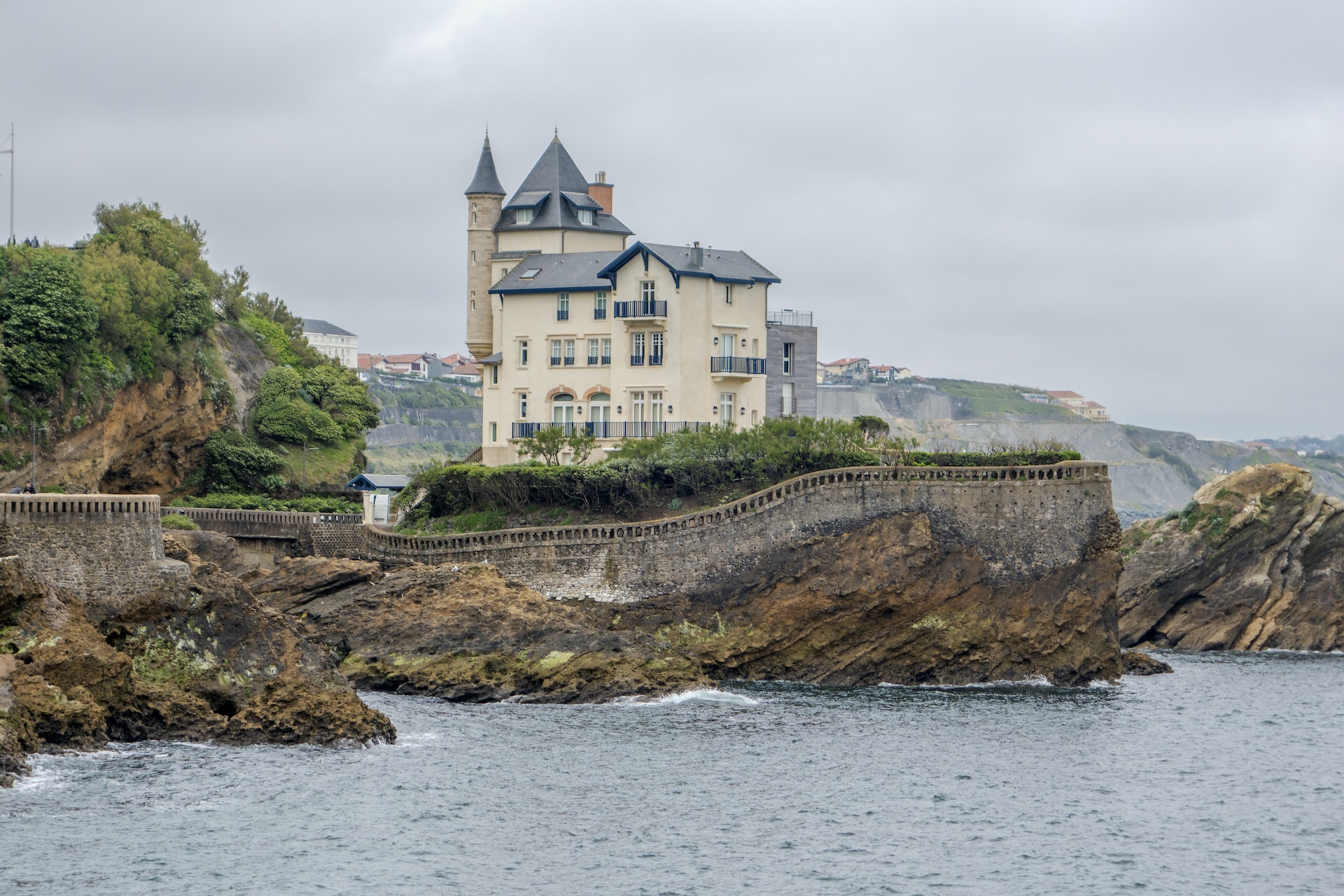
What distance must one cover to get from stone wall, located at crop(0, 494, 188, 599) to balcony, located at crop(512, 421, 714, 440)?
31433mm

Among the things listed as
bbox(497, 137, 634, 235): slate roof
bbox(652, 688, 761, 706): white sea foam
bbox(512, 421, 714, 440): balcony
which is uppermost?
bbox(497, 137, 634, 235): slate roof

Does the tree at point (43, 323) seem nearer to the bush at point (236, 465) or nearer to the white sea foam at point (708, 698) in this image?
the bush at point (236, 465)

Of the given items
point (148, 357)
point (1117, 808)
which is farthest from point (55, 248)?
point (1117, 808)

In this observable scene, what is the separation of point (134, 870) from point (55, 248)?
172 ft

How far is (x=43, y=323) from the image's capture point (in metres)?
72.0

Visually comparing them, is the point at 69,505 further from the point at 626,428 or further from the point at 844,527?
the point at 626,428

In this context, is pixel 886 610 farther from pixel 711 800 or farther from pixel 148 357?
pixel 148 357

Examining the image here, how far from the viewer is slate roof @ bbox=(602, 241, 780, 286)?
7950 cm

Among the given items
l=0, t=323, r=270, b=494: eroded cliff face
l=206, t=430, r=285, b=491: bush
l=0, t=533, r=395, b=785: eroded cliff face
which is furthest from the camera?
l=206, t=430, r=285, b=491: bush

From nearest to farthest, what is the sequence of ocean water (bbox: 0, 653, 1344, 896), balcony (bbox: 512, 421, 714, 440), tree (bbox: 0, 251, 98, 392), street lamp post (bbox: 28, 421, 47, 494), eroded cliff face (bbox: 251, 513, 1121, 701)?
ocean water (bbox: 0, 653, 1344, 896), eroded cliff face (bbox: 251, 513, 1121, 701), street lamp post (bbox: 28, 421, 47, 494), tree (bbox: 0, 251, 98, 392), balcony (bbox: 512, 421, 714, 440)

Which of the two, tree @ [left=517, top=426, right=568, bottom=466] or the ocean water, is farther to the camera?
tree @ [left=517, top=426, right=568, bottom=466]

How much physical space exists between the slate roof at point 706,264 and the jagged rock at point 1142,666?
2505 centimetres

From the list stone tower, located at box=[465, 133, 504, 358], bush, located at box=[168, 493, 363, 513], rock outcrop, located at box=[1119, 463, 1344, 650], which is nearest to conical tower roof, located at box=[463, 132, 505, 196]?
stone tower, located at box=[465, 133, 504, 358]

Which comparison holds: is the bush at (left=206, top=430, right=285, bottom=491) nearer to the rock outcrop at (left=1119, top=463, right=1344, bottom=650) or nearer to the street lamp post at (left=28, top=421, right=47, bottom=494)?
the street lamp post at (left=28, top=421, right=47, bottom=494)
